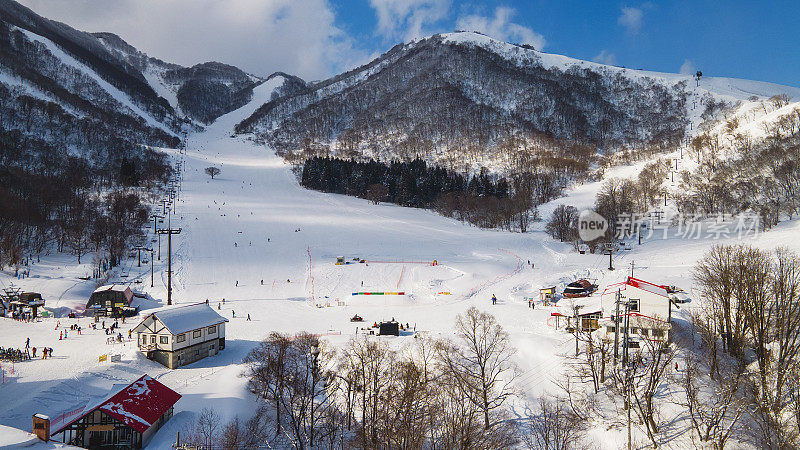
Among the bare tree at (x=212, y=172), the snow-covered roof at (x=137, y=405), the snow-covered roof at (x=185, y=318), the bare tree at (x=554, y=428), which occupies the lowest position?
the bare tree at (x=554, y=428)

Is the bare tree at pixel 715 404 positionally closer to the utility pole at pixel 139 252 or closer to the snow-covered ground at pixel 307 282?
the snow-covered ground at pixel 307 282

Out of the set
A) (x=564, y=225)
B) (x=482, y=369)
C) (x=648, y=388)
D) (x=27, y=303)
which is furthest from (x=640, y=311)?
(x=27, y=303)

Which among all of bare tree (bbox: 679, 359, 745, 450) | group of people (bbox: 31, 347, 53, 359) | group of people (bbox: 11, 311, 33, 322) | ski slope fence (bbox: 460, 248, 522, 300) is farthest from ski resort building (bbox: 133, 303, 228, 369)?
bare tree (bbox: 679, 359, 745, 450)

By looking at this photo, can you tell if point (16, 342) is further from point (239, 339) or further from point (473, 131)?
point (473, 131)

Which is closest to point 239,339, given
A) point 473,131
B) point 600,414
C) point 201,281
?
point 201,281

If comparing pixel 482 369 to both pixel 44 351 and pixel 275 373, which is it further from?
pixel 44 351

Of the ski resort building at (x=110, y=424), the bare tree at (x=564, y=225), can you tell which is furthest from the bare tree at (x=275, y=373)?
the bare tree at (x=564, y=225)

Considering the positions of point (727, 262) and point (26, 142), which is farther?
point (26, 142)
